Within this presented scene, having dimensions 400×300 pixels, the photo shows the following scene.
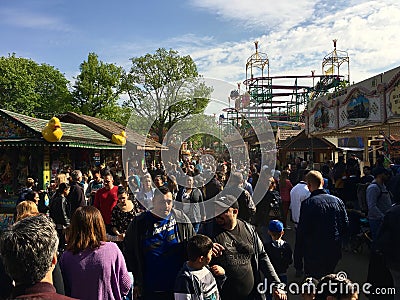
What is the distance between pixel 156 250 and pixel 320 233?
75.9 inches

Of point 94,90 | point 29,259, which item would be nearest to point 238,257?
point 29,259

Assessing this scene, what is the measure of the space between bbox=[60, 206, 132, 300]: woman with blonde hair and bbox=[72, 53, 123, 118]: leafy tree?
37556mm

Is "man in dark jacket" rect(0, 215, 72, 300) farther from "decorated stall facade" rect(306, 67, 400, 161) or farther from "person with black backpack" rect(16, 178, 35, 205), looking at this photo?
"decorated stall facade" rect(306, 67, 400, 161)

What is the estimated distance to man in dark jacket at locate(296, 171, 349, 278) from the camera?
406 cm

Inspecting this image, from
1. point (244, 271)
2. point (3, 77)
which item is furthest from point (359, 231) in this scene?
point (3, 77)

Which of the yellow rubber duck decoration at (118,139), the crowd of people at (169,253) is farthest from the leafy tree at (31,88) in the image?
the crowd of people at (169,253)

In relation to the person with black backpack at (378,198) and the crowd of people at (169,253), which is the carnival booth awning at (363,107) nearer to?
the person with black backpack at (378,198)

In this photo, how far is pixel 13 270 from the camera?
164 cm

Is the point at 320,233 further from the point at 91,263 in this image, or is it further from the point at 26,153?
the point at 26,153

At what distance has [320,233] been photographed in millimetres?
4062

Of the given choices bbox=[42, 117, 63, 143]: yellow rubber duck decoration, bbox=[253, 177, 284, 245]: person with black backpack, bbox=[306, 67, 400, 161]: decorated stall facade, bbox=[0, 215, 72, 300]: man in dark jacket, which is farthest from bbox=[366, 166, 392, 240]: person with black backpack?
bbox=[42, 117, 63, 143]: yellow rubber duck decoration

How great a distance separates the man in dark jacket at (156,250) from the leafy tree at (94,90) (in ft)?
122

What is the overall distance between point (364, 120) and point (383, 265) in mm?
7912

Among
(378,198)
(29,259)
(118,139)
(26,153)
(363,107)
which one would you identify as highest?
(363,107)
